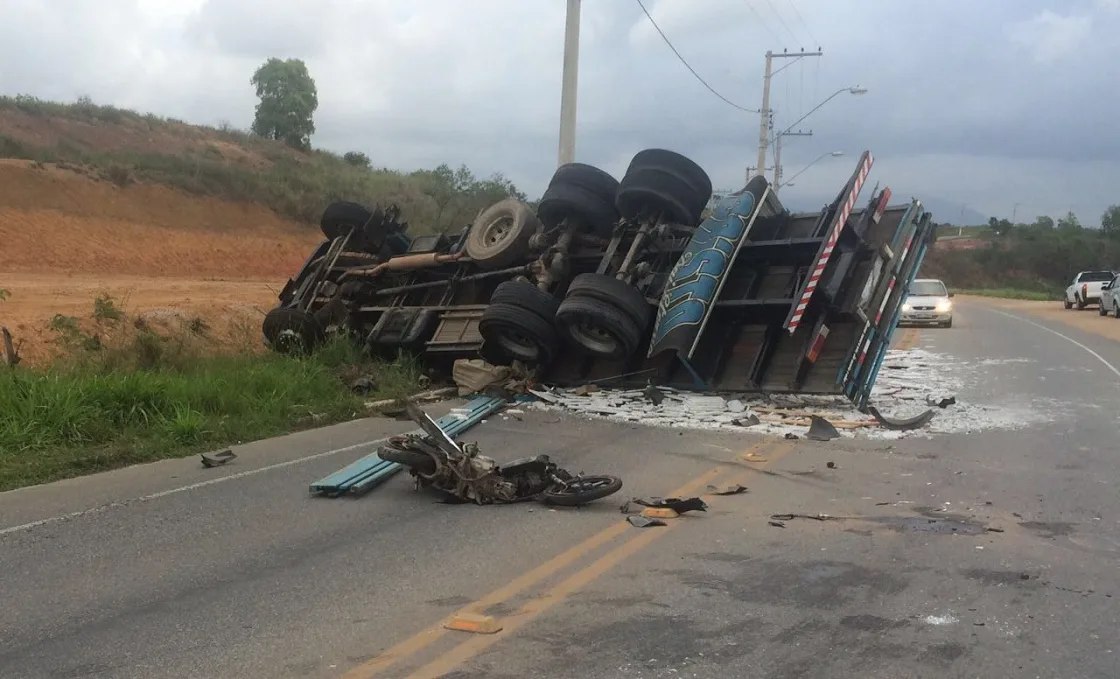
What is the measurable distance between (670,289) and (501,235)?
3398 millimetres

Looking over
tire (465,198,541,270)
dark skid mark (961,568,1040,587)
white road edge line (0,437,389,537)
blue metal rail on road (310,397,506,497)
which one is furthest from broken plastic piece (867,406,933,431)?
tire (465,198,541,270)

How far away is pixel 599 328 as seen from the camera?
428 inches

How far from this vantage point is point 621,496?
22.3 feet

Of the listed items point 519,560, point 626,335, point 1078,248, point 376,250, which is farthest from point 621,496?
point 1078,248

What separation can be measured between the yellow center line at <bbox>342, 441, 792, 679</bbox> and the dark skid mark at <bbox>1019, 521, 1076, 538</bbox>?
214 cm

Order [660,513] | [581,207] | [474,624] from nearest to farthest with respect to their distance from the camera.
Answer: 1. [474,624]
2. [660,513]
3. [581,207]

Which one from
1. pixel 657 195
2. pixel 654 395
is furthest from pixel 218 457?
pixel 657 195

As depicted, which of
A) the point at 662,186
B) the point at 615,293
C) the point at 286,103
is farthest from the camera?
the point at 286,103

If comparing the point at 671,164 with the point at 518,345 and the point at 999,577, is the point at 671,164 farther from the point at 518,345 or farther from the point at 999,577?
the point at 999,577

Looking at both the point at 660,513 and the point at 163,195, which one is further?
the point at 163,195

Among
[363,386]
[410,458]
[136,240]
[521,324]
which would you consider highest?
[136,240]

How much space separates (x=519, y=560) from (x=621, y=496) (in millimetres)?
1617

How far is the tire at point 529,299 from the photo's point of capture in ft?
36.9

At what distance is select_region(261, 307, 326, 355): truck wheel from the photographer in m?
13.4
